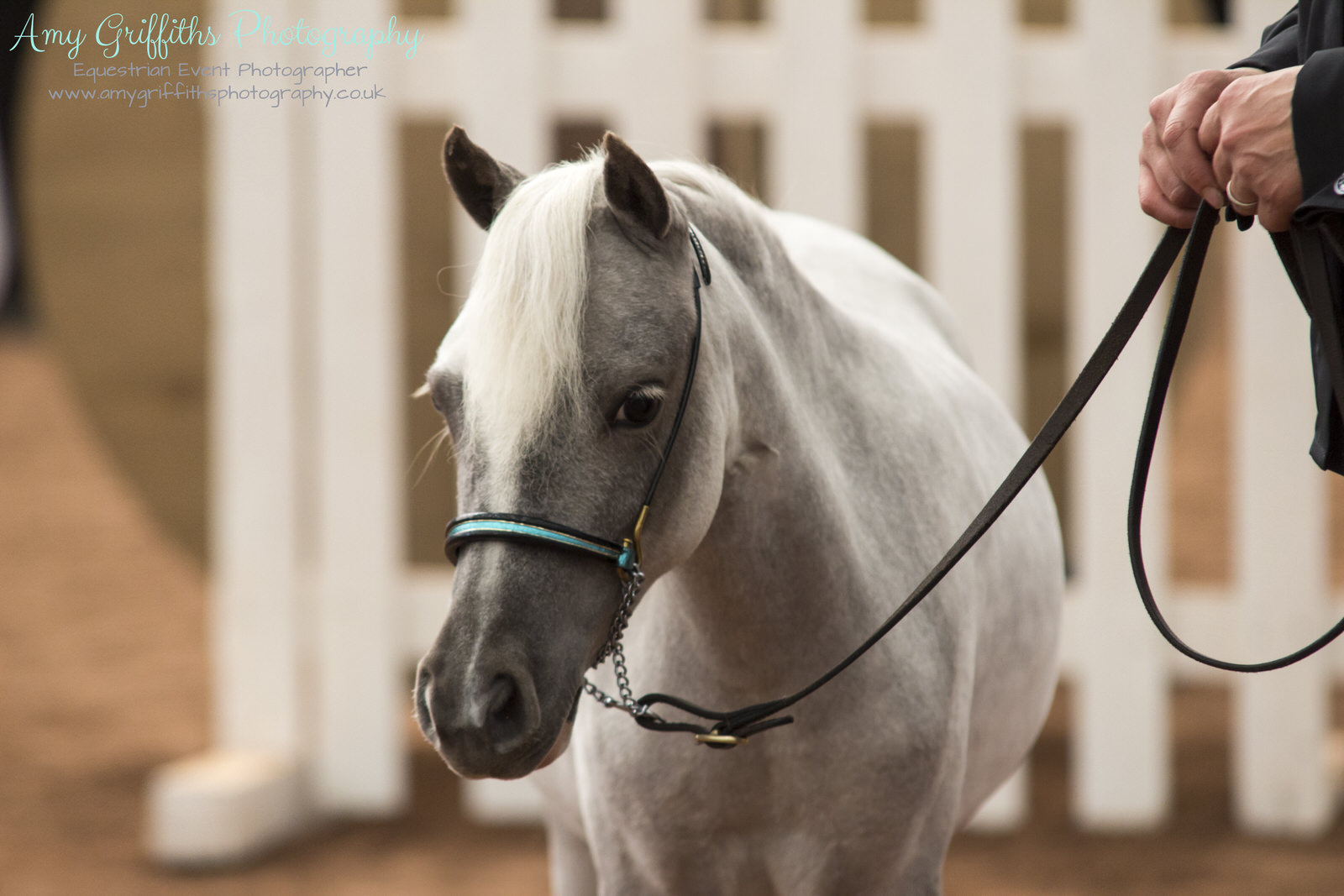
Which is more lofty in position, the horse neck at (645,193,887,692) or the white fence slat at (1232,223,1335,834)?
the horse neck at (645,193,887,692)

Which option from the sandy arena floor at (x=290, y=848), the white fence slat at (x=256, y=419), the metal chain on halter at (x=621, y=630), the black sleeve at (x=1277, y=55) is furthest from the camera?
the white fence slat at (x=256, y=419)

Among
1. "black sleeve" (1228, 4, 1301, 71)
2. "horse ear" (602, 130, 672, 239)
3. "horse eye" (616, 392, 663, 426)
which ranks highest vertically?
"black sleeve" (1228, 4, 1301, 71)

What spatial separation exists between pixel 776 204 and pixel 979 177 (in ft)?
1.62

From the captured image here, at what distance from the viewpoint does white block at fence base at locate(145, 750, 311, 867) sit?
3.01m

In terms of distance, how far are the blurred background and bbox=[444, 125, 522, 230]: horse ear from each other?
158 cm

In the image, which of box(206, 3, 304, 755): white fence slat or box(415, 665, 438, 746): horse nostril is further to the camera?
box(206, 3, 304, 755): white fence slat

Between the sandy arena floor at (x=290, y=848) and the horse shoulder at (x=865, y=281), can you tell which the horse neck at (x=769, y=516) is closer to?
the horse shoulder at (x=865, y=281)

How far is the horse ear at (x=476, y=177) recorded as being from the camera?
1261mm

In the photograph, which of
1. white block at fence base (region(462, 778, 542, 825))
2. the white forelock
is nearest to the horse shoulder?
the white forelock

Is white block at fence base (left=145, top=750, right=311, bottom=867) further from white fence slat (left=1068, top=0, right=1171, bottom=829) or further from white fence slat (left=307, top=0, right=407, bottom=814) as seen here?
white fence slat (left=1068, top=0, right=1171, bottom=829)

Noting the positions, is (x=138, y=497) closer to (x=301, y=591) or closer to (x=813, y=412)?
(x=301, y=591)

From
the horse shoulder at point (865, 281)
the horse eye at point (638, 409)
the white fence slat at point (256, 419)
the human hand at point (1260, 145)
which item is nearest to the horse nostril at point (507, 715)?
the horse eye at point (638, 409)

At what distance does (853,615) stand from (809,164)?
188cm

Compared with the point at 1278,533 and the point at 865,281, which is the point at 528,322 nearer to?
the point at 865,281
